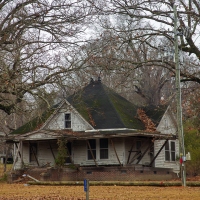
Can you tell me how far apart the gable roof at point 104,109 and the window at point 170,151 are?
3372 millimetres

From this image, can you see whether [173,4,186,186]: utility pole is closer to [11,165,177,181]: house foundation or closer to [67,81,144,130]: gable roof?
[11,165,177,181]: house foundation

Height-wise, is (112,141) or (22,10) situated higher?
(22,10)

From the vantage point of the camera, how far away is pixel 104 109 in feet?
122

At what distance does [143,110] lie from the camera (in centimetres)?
3938

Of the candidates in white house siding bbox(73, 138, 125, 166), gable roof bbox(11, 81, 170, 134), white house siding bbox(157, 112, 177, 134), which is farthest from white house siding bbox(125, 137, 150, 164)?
white house siding bbox(157, 112, 177, 134)

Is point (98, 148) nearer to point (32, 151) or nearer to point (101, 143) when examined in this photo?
point (101, 143)

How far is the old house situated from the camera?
32719mm

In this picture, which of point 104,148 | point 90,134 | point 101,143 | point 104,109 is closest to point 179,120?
point 90,134

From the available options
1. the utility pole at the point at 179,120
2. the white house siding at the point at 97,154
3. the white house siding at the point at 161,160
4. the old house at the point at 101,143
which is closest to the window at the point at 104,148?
the old house at the point at 101,143

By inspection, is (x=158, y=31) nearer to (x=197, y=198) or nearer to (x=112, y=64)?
(x=112, y=64)

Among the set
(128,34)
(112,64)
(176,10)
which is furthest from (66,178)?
(176,10)

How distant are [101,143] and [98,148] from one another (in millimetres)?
470

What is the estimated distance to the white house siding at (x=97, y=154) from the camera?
3397cm

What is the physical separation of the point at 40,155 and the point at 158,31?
1498 centimetres
